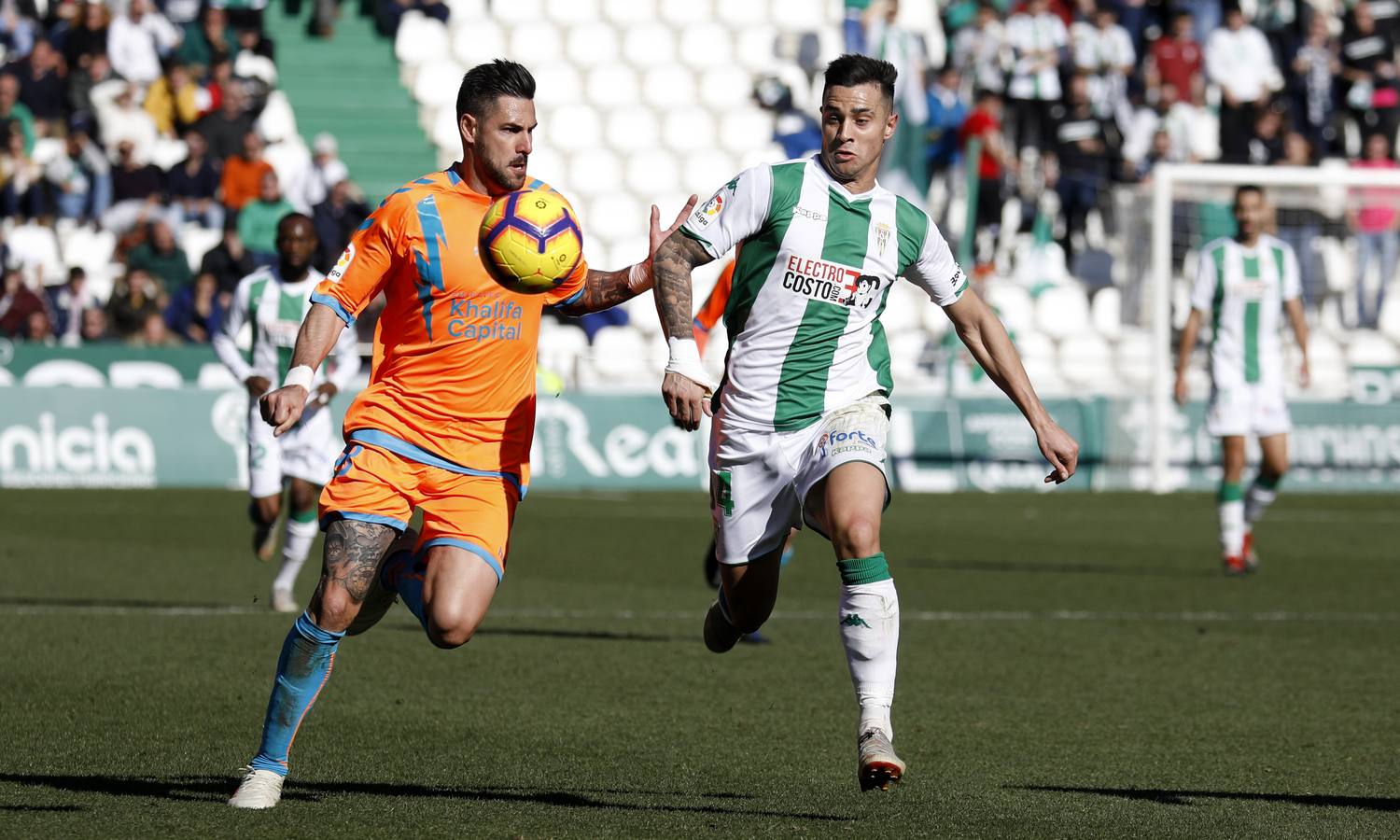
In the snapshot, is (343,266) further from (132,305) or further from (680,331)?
(132,305)

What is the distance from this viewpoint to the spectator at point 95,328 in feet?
70.7

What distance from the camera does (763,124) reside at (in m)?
27.5

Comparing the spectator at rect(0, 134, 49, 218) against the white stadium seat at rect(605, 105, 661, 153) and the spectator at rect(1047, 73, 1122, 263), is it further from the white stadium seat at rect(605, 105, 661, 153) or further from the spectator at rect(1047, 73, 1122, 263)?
the spectator at rect(1047, 73, 1122, 263)

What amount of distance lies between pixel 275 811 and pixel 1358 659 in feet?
20.5

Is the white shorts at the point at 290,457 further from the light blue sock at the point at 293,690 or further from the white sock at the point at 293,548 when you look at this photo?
the light blue sock at the point at 293,690

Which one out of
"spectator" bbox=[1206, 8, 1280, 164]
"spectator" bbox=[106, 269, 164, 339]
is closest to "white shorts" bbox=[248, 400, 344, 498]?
"spectator" bbox=[106, 269, 164, 339]

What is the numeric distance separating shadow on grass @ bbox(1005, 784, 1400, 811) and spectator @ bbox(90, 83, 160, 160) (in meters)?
19.6

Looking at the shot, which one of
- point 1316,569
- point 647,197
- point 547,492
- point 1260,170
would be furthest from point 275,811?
point 647,197

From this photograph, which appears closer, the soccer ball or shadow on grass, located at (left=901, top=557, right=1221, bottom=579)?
the soccer ball

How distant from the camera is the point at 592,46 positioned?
2805 centimetres

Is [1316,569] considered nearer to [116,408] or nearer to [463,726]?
[463,726]

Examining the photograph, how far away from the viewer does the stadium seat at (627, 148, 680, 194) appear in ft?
88.8

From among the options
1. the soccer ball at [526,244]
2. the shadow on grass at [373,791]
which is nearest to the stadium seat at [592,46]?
the soccer ball at [526,244]

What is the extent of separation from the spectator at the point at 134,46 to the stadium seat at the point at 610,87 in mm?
5986
